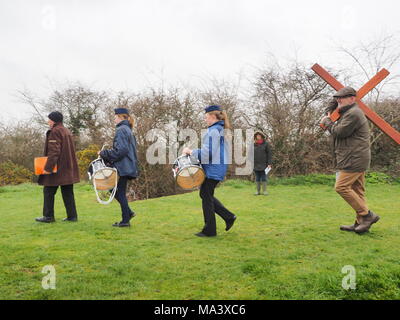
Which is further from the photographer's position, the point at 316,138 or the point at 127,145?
the point at 316,138

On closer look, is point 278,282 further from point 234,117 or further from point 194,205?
point 234,117

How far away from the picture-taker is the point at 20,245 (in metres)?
4.85

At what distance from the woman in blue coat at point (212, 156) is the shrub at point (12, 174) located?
16.1 meters

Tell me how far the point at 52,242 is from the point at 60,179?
1565 millimetres

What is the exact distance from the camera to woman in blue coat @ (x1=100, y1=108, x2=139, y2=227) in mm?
5730

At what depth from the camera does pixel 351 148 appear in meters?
5.31

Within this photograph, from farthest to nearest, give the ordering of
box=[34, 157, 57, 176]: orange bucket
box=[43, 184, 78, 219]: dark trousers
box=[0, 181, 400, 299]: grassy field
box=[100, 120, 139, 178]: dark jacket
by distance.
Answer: box=[43, 184, 78, 219]: dark trousers → box=[34, 157, 57, 176]: orange bucket → box=[100, 120, 139, 178]: dark jacket → box=[0, 181, 400, 299]: grassy field

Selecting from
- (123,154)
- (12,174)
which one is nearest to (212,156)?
(123,154)

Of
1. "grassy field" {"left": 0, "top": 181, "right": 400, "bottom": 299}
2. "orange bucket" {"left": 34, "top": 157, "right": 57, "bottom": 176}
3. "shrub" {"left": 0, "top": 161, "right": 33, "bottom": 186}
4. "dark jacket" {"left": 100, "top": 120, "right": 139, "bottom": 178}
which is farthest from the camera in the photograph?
"shrub" {"left": 0, "top": 161, "right": 33, "bottom": 186}

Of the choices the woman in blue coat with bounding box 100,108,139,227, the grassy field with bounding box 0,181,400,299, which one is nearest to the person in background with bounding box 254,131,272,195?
the grassy field with bounding box 0,181,400,299

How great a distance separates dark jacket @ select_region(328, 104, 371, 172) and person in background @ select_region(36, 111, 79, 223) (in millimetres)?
4524

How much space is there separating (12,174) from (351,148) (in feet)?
58.0

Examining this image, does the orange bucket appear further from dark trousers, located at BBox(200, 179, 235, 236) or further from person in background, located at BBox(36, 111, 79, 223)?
dark trousers, located at BBox(200, 179, 235, 236)
